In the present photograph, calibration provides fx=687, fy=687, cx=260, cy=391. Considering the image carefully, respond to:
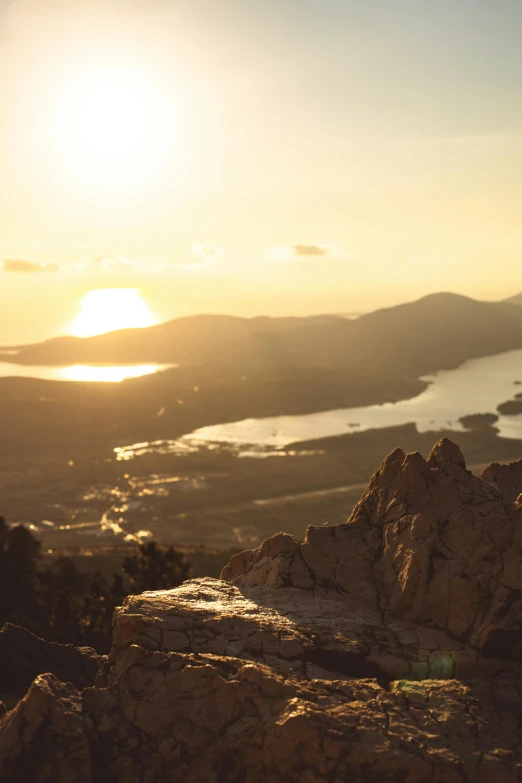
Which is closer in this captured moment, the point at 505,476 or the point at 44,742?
the point at 44,742

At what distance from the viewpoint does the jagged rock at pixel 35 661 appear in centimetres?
1035

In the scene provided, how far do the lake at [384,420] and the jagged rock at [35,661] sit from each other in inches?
3904

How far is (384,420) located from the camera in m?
126

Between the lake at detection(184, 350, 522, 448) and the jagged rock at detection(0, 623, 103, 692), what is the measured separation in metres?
99.2

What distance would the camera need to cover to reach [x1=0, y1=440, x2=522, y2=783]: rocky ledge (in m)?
7.19

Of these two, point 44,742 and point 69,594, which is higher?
point 44,742

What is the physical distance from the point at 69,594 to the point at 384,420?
101696 millimetres

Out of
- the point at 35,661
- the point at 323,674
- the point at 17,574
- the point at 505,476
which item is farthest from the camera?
the point at 17,574

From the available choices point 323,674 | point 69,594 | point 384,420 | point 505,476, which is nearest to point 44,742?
point 323,674

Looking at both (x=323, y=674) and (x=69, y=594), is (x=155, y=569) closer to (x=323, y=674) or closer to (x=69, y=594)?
(x=69, y=594)

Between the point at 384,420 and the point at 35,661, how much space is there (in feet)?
390

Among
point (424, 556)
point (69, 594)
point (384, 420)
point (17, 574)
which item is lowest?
point (69, 594)

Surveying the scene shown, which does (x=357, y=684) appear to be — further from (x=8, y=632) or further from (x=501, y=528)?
(x=8, y=632)

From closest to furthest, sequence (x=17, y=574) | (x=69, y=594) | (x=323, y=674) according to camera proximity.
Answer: (x=323, y=674) < (x=69, y=594) < (x=17, y=574)
